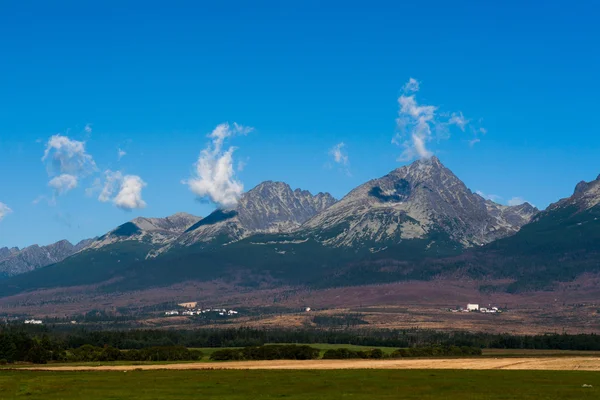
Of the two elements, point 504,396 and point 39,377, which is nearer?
point 504,396

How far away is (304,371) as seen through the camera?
154500 mm

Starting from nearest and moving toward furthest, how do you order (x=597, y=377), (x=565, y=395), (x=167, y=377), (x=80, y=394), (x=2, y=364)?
(x=565, y=395), (x=80, y=394), (x=597, y=377), (x=167, y=377), (x=2, y=364)

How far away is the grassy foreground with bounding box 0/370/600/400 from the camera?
105062mm

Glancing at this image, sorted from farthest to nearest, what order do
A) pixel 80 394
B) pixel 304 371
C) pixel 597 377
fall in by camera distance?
pixel 304 371 < pixel 597 377 < pixel 80 394

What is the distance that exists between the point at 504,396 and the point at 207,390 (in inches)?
1529

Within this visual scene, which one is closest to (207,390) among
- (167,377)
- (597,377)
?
(167,377)

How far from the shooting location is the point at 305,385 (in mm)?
119438

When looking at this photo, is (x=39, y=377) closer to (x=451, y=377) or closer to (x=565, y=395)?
(x=451, y=377)

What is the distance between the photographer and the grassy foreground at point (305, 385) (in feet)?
345

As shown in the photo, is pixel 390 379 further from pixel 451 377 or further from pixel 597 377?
pixel 597 377

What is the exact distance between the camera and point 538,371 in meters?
145

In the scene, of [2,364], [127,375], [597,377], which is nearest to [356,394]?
[597,377]

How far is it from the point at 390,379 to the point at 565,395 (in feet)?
112

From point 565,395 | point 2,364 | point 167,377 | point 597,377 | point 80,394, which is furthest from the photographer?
point 2,364
